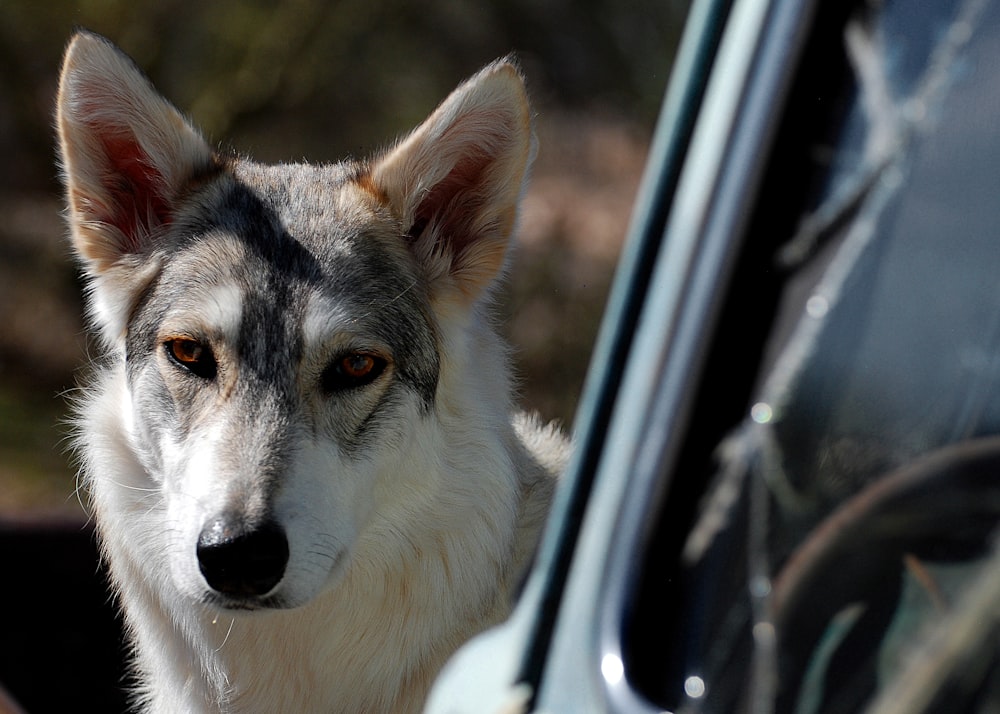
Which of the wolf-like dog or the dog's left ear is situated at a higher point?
the dog's left ear

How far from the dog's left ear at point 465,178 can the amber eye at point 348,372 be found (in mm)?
415

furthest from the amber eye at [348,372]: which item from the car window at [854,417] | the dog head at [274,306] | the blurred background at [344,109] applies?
the blurred background at [344,109]

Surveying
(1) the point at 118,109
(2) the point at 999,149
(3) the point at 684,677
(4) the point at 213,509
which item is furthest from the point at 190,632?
(2) the point at 999,149

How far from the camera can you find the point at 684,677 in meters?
1.26

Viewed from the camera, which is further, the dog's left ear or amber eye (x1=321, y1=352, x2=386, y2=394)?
the dog's left ear

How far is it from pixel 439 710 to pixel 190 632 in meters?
1.72

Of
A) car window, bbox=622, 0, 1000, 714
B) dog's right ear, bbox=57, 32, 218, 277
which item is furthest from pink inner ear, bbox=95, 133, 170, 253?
car window, bbox=622, 0, 1000, 714

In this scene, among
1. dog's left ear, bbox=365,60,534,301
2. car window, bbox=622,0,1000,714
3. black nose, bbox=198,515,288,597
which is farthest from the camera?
dog's left ear, bbox=365,60,534,301

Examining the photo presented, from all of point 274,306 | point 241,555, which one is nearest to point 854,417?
point 241,555

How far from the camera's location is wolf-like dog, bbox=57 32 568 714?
2.75 metres

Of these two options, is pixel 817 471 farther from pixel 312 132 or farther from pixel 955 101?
pixel 312 132

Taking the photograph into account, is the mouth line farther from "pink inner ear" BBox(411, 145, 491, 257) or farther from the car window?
the car window

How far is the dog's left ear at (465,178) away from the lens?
297cm

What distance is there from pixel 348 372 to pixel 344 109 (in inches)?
275
